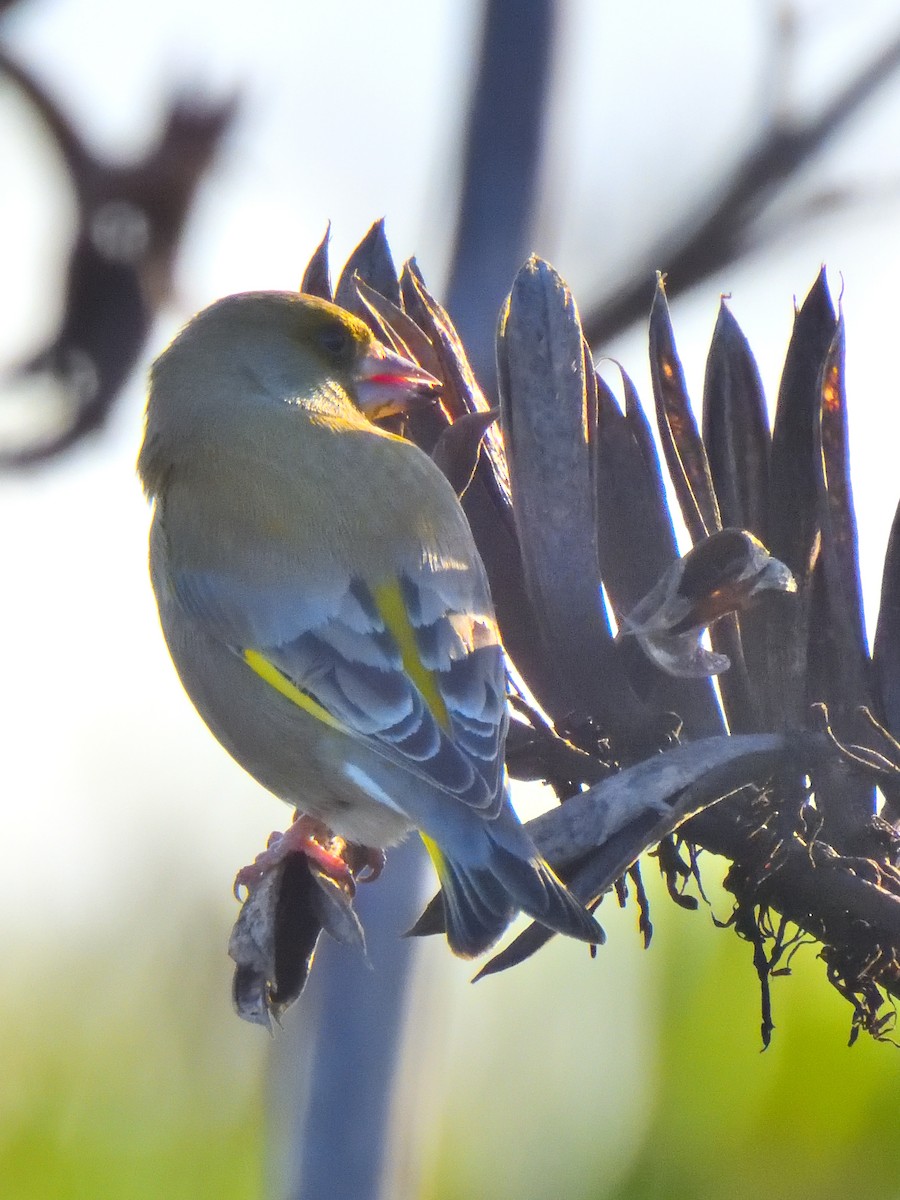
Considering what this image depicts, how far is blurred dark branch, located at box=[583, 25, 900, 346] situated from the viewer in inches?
145

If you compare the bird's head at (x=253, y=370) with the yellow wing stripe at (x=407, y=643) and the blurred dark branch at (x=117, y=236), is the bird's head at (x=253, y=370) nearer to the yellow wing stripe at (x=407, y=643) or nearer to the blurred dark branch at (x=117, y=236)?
the blurred dark branch at (x=117, y=236)

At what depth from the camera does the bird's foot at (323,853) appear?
8.29 ft

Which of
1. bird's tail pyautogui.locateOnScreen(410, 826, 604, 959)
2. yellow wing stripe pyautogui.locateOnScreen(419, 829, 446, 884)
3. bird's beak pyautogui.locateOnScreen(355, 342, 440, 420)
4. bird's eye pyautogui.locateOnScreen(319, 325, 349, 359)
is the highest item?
bird's eye pyautogui.locateOnScreen(319, 325, 349, 359)

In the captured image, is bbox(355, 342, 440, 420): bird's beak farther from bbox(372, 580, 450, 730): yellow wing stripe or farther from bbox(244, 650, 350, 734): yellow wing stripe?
bbox(244, 650, 350, 734): yellow wing stripe

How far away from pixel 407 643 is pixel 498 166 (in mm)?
1175

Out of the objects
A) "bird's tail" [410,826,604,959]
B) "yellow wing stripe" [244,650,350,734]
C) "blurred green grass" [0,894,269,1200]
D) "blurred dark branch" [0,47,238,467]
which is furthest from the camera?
"blurred green grass" [0,894,269,1200]

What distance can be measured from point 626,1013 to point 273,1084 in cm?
214

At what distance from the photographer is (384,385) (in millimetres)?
3027

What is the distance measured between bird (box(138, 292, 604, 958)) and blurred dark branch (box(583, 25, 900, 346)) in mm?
714

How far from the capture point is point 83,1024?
19.6ft

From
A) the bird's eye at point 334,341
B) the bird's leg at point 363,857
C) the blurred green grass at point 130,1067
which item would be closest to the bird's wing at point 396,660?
the bird's leg at point 363,857

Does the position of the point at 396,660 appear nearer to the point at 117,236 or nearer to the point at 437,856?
the point at 437,856

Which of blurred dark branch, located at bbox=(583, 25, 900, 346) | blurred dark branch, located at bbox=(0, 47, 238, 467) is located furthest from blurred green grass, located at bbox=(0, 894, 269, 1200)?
blurred dark branch, located at bbox=(583, 25, 900, 346)

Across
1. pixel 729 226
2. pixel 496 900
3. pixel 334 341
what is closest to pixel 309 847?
pixel 496 900
